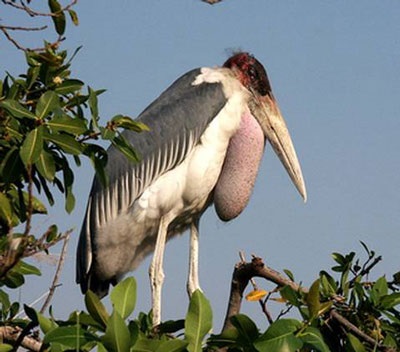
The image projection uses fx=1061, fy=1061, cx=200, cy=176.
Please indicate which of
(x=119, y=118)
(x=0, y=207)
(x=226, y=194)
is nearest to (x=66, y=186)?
(x=119, y=118)

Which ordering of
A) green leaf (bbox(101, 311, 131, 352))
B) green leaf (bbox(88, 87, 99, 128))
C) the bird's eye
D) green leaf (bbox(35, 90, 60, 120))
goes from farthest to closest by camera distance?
the bird's eye → green leaf (bbox(88, 87, 99, 128)) → green leaf (bbox(35, 90, 60, 120)) → green leaf (bbox(101, 311, 131, 352))

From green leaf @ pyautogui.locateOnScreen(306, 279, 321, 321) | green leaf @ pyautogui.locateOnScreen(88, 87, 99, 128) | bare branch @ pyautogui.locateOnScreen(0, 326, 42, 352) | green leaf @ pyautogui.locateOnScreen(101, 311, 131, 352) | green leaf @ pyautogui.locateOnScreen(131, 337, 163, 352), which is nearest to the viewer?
green leaf @ pyautogui.locateOnScreen(101, 311, 131, 352)

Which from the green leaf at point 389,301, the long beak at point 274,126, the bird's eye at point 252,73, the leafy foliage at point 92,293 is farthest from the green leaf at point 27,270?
the bird's eye at point 252,73

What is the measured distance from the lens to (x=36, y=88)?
3.97m

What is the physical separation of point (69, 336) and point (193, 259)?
4959mm

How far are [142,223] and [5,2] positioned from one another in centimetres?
418

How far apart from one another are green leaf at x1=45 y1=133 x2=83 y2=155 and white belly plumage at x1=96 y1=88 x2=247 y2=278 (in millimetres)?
4095

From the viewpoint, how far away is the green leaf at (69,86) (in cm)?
392

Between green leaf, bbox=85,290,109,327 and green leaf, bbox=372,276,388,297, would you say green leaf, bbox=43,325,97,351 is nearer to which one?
green leaf, bbox=85,290,109,327

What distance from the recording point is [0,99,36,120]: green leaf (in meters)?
3.59

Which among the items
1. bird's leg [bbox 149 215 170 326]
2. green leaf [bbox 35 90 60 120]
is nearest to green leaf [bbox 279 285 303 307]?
green leaf [bbox 35 90 60 120]

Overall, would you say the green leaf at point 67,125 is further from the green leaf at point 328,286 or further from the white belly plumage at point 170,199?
the white belly plumage at point 170,199

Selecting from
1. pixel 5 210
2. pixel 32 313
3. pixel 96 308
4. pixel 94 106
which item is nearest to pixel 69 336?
pixel 96 308

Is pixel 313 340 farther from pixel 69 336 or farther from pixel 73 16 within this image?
pixel 73 16
